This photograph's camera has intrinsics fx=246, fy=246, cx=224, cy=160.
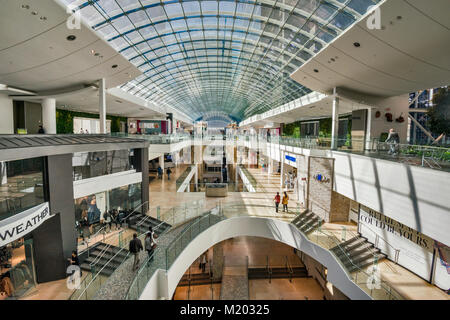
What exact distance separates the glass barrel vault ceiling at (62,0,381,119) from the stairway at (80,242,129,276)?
40.5 feet

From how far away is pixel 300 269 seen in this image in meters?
18.5

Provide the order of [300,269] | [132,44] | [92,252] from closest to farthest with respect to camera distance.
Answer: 1. [92,252]
2. [300,269]
3. [132,44]

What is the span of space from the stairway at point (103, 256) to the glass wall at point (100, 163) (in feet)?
10.8

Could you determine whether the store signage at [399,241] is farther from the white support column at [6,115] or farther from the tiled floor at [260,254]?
the white support column at [6,115]

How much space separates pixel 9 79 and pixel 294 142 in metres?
18.3

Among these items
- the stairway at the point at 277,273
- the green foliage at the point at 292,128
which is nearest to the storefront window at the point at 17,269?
the stairway at the point at 277,273

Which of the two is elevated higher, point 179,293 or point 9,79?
point 9,79

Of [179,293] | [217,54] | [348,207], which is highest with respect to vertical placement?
[217,54]

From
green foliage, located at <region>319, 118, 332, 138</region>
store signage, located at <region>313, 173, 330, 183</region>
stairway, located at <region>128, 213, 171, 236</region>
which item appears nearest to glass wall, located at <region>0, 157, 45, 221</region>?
stairway, located at <region>128, 213, 171, 236</region>

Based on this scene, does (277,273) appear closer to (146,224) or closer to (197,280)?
(197,280)

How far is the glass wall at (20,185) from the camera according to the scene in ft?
25.2

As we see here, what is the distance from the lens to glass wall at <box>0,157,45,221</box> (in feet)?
25.2
